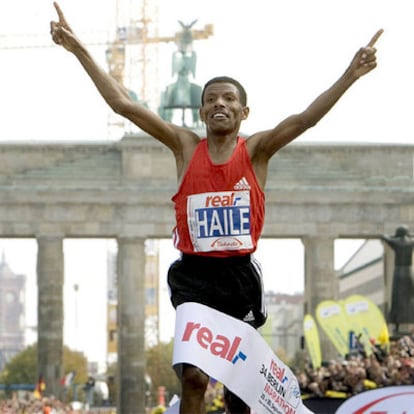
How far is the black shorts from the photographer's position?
9484 mm

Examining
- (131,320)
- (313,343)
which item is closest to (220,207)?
(313,343)

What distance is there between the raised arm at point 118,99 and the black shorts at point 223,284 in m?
0.62

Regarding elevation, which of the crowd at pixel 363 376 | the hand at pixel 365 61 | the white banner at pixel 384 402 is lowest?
the crowd at pixel 363 376

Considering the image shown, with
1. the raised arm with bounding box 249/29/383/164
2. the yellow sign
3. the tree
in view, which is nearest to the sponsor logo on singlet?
the raised arm with bounding box 249/29/383/164

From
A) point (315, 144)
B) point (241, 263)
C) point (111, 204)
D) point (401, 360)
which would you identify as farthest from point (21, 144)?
point (241, 263)

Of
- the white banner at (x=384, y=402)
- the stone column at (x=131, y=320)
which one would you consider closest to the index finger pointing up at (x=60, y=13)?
the white banner at (x=384, y=402)

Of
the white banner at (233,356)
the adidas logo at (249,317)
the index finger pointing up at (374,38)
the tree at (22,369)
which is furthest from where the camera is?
the tree at (22,369)

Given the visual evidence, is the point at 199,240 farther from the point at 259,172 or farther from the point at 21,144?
the point at 21,144

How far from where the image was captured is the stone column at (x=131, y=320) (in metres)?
86.3

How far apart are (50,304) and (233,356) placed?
76.7 m

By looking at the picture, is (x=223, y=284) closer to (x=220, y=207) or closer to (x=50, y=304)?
(x=220, y=207)

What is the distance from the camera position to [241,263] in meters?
9.60

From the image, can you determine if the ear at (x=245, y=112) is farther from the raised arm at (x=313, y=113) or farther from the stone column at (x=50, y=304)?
the stone column at (x=50, y=304)

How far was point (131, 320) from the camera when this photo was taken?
87125 mm
